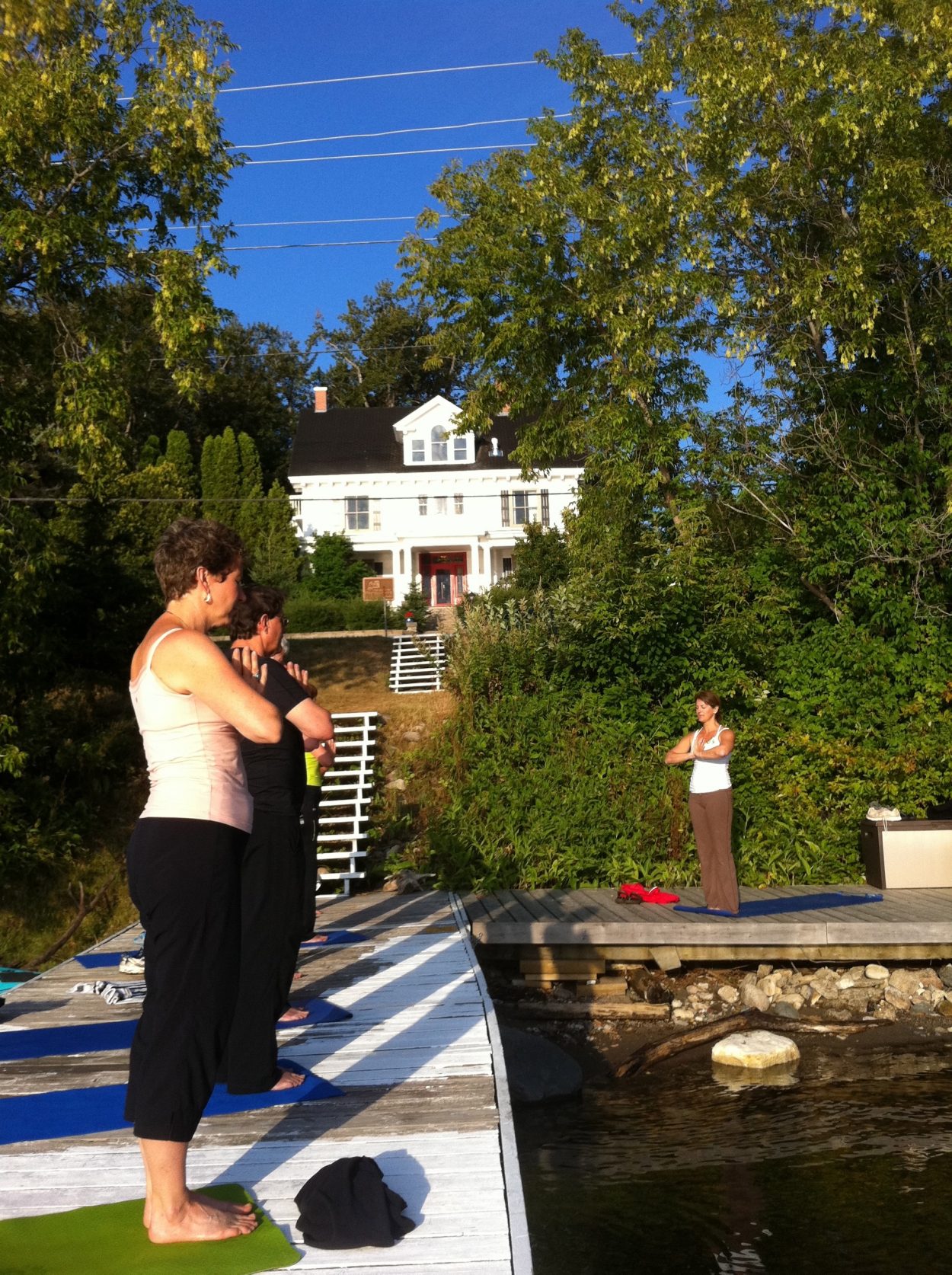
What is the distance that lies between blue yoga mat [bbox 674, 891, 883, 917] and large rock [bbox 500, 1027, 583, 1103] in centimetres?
236

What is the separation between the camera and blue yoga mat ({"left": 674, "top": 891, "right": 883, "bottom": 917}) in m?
9.73

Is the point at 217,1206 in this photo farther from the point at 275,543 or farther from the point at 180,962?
the point at 275,543

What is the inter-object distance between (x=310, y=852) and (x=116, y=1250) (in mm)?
3919

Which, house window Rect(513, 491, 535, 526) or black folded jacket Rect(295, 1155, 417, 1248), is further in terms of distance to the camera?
house window Rect(513, 491, 535, 526)

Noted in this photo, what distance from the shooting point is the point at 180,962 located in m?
3.12

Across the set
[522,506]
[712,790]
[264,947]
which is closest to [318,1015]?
[264,947]

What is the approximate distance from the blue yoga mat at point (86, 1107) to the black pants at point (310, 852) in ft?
6.01

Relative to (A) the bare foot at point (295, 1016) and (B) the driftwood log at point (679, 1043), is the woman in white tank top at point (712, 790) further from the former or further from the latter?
(A) the bare foot at point (295, 1016)

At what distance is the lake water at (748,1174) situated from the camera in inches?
211

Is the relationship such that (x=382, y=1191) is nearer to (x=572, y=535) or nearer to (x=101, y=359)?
(x=101, y=359)

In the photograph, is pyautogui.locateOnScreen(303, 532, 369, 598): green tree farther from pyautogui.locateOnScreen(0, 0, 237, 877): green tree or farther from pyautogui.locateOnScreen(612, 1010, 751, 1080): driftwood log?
pyautogui.locateOnScreen(612, 1010, 751, 1080): driftwood log

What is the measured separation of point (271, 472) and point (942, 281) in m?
42.4

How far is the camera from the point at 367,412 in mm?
47219

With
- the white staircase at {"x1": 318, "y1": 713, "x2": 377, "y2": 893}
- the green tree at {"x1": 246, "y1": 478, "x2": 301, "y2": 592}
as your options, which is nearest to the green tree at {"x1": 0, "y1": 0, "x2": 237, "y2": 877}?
the white staircase at {"x1": 318, "y1": 713, "x2": 377, "y2": 893}
